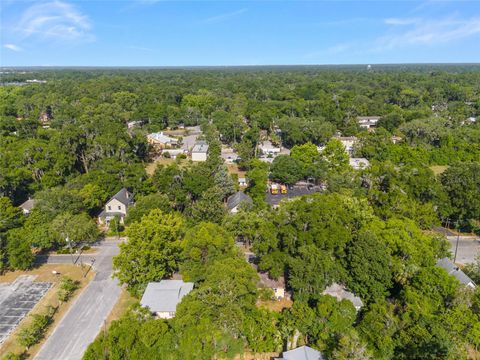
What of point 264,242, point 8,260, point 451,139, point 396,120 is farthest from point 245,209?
point 396,120

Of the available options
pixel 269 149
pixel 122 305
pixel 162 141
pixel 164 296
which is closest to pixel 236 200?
pixel 164 296

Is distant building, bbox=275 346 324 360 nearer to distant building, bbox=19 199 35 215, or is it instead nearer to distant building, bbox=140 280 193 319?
distant building, bbox=140 280 193 319

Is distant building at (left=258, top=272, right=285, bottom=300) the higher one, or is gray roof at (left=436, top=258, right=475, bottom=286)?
gray roof at (left=436, top=258, right=475, bottom=286)

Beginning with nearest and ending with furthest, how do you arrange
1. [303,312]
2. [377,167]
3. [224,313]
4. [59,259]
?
[224,313] → [303,312] → [59,259] → [377,167]

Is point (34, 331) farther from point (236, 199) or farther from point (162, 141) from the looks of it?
point (162, 141)

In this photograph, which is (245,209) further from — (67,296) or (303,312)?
(67,296)

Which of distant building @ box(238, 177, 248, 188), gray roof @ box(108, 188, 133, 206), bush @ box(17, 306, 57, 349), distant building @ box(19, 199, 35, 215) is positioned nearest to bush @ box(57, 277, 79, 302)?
bush @ box(17, 306, 57, 349)

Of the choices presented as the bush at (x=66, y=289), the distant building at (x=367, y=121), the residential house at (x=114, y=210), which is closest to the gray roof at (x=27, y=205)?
the residential house at (x=114, y=210)
